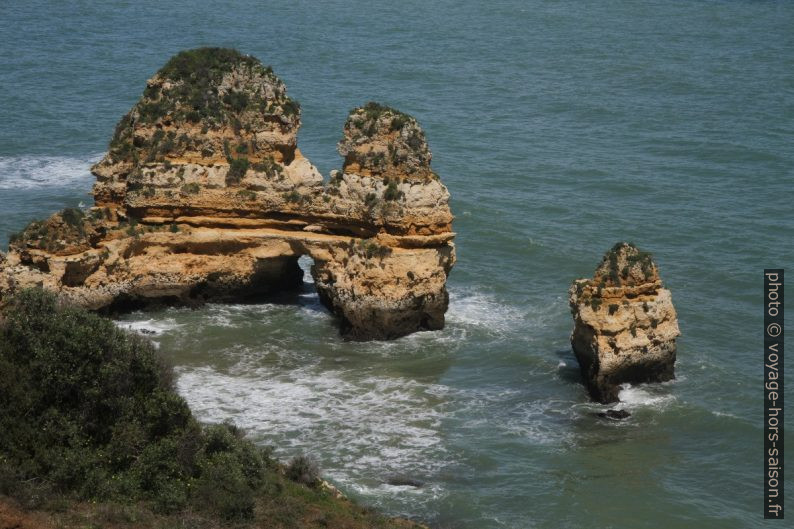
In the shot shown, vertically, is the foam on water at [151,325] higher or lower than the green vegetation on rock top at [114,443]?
lower

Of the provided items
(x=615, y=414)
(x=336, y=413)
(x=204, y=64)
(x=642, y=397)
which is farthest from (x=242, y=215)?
(x=642, y=397)

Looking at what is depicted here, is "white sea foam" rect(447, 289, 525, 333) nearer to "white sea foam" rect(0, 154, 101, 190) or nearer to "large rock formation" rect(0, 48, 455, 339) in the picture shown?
"large rock formation" rect(0, 48, 455, 339)

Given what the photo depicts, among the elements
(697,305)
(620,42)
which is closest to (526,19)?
(620,42)

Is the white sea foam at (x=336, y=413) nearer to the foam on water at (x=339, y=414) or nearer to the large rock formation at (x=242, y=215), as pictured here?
the foam on water at (x=339, y=414)

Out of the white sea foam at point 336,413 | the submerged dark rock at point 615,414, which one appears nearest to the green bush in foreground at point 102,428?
the white sea foam at point 336,413

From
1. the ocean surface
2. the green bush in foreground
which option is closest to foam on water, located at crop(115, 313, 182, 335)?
the ocean surface

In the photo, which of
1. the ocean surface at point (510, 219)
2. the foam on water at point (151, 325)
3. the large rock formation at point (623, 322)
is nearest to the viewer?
the ocean surface at point (510, 219)

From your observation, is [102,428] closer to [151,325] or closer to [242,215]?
[151,325]
